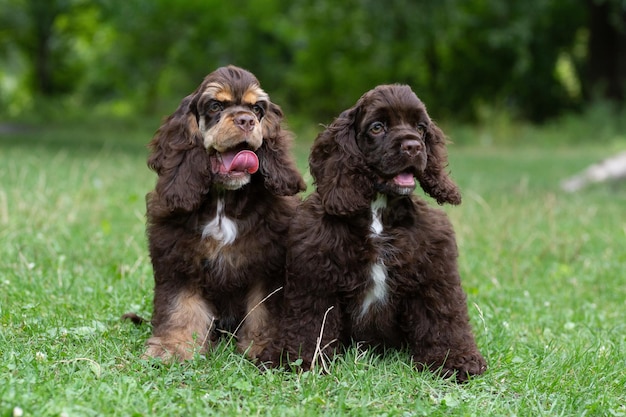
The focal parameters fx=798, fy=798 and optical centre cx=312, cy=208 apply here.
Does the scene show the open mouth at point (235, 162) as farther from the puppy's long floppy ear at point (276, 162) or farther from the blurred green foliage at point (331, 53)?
the blurred green foliage at point (331, 53)

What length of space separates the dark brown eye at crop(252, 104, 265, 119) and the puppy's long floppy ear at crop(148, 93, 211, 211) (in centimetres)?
36

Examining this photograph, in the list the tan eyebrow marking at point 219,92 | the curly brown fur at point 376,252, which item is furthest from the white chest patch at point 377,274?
the tan eyebrow marking at point 219,92

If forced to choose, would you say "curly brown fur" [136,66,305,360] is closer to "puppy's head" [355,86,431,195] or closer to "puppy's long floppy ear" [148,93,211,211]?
"puppy's long floppy ear" [148,93,211,211]

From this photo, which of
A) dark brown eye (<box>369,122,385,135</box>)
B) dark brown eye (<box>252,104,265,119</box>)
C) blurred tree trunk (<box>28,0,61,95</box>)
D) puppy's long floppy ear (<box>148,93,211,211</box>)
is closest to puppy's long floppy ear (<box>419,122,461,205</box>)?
dark brown eye (<box>369,122,385,135</box>)

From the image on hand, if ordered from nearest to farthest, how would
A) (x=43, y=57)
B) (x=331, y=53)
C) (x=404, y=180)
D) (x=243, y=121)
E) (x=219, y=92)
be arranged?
(x=404, y=180)
(x=243, y=121)
(x=219, y=92)
(x=331, y=53)
(x=43, y=57)

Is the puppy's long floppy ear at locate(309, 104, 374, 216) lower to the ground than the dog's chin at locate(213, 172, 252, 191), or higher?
higher

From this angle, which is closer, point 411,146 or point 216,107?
point 411,146

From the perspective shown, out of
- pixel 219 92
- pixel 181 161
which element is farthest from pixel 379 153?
pixel 181 161

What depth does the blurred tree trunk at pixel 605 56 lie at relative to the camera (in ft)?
81.2

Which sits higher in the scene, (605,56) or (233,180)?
(605,56)

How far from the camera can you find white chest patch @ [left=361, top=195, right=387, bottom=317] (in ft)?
14.4

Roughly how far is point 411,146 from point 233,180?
1.07 metres

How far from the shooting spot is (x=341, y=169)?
4.47 m

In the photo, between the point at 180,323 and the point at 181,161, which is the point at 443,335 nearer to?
the point at 180,323
